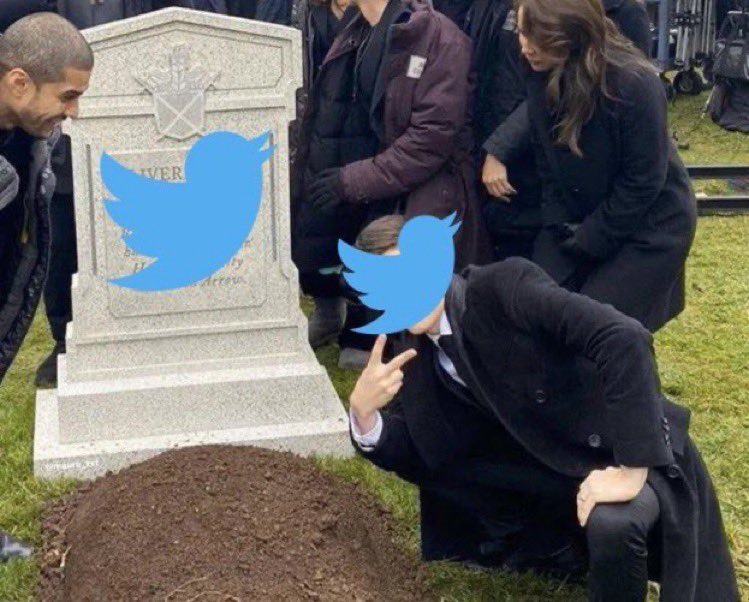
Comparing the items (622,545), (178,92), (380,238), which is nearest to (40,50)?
(380,238)

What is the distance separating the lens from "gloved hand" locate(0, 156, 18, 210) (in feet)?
11.3

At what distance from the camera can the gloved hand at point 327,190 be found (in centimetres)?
500

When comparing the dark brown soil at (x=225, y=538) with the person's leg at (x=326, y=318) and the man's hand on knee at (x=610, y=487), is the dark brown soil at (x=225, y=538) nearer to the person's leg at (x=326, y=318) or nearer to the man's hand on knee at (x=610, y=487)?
the man's hand on knee at (x=610, y=487)

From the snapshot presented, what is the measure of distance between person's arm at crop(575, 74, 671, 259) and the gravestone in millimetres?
1207

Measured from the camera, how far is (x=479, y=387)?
10.9ft

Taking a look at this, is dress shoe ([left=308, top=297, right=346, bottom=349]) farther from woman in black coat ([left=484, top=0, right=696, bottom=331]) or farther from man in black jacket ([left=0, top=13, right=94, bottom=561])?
man in black jacket ([left=0, top=13, right=94, bottom=561])

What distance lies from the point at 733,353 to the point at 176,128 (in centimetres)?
275

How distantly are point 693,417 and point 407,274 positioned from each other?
2.41 meters

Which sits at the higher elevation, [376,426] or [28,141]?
[28,141]

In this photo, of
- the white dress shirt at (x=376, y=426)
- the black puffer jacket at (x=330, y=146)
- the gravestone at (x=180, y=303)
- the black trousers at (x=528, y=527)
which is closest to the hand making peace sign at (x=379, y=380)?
the white dress shirt at (x=376, y=426)

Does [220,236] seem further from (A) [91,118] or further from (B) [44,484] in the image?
(B) [44,484]

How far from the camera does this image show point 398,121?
4.88 m

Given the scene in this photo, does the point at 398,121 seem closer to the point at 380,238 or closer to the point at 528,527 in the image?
the point at 380,238

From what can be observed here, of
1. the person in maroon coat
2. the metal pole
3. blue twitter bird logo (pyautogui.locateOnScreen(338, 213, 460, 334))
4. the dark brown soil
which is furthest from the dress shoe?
the metal pole
